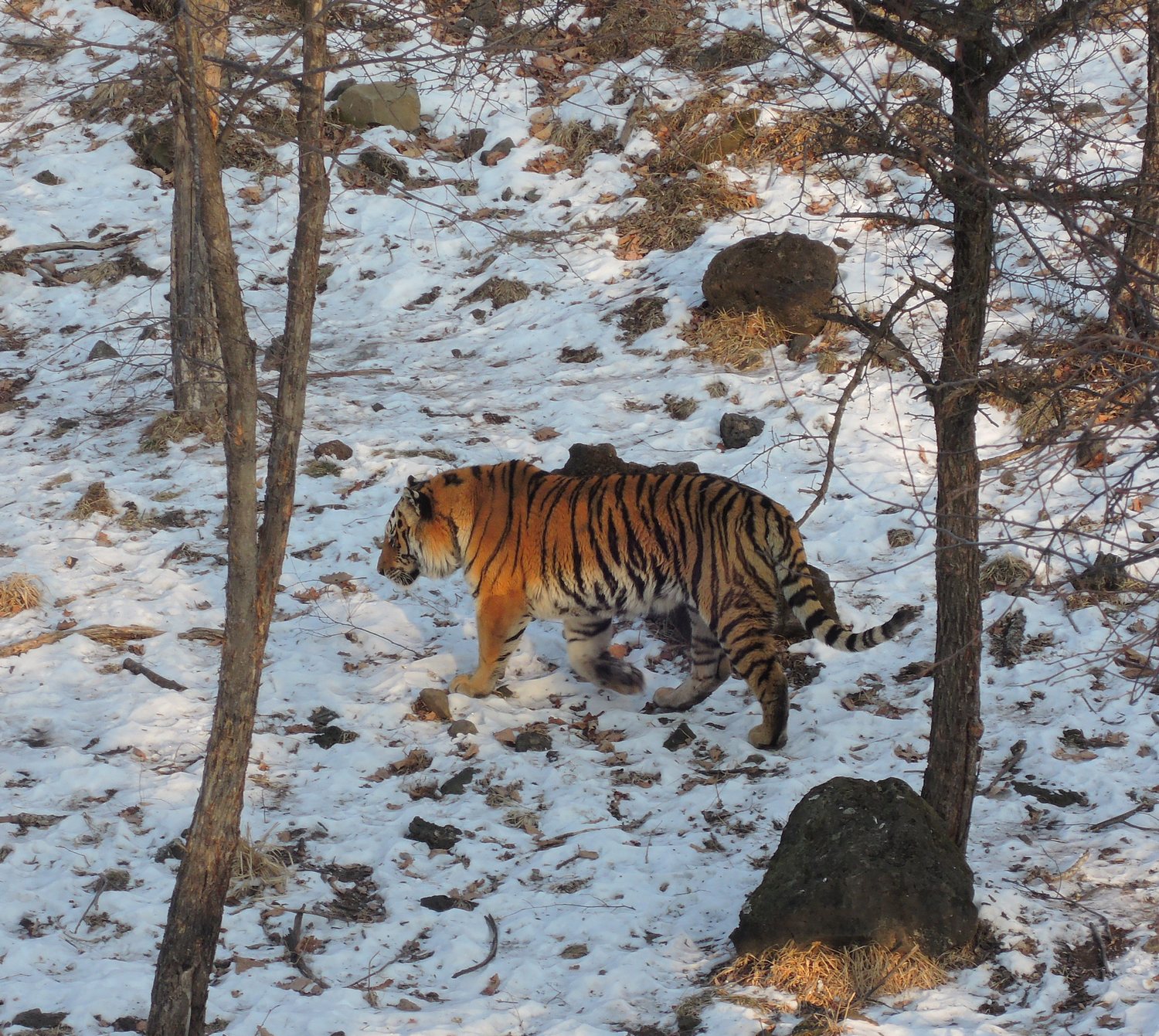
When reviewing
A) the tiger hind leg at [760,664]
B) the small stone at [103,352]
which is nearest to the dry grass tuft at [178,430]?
the small stone at [103,352]

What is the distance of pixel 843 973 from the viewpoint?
13.6ft

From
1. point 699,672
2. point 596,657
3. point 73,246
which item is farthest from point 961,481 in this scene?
point 73,246

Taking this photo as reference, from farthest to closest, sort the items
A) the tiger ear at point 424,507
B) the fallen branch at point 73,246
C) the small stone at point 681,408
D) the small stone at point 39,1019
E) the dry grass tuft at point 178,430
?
1. the fallen branch at point 73,246
2. the dry grass tuft at point 178,430
3. the small stone at point 681,408
4. the tiger ear at point 424,507
5. the small stone at point 39,1019

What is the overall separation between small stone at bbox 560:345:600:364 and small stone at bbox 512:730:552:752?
16.6ft

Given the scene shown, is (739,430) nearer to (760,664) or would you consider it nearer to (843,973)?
(760,664)

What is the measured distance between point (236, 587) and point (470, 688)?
3.13m

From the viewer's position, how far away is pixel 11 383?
1071 centimetres

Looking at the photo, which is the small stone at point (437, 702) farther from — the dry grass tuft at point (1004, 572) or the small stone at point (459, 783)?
the dry grass tuft at point (1004, 572)

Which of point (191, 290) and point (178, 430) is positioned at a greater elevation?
point (191, 290)

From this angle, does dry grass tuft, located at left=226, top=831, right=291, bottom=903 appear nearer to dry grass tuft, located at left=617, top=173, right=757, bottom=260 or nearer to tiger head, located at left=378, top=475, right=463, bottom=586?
tiger head, located at left=378, top=475, right=463, bottom=586

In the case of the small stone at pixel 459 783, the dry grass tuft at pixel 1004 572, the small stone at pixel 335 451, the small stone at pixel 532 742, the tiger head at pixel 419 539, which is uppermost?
the small stone at pixel 335 451

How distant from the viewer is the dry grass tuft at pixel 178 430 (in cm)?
958

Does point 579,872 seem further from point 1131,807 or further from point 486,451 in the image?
point 486,451

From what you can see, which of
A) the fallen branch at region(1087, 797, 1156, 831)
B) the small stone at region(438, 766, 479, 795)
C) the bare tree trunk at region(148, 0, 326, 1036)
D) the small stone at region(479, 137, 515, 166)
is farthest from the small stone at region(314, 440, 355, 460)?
the fallen branch at region(1087, 797, 1156, 831)
